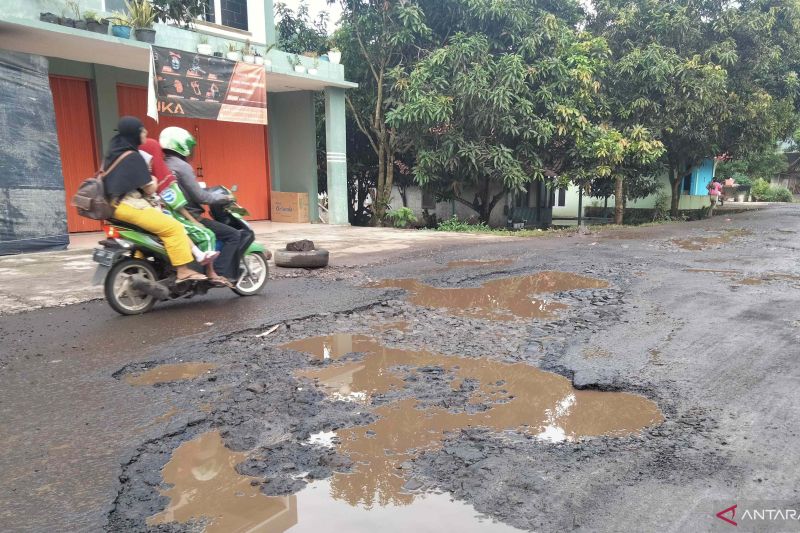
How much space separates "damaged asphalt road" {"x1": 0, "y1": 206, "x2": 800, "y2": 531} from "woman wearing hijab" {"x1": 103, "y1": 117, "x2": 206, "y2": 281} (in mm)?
706

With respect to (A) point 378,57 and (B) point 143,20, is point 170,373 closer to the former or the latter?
(B) point 143,20

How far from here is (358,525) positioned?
2.33 metres

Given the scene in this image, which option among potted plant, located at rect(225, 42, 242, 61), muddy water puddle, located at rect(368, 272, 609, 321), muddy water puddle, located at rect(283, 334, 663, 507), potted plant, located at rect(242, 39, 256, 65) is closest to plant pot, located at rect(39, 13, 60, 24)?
potted plant, located at rect(225, 42, 242, 61)

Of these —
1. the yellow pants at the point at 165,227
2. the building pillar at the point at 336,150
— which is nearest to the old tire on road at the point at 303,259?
the yellow pants at the point at 165,227

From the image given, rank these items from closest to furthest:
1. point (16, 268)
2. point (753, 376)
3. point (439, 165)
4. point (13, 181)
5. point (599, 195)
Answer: point (753, 376), point (16, 268), point (13, 181), point (439, 165), point (599, 195)

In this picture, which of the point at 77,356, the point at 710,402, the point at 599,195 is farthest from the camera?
the point at 599,195

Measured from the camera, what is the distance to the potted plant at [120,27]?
9336 millimetres

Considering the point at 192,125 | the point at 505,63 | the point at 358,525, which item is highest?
the point at 505,63

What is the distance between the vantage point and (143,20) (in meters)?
9.59

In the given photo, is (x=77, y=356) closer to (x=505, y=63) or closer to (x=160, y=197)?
(x=160, y=197)

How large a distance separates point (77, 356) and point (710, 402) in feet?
14.0

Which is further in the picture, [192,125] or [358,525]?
[192,125]

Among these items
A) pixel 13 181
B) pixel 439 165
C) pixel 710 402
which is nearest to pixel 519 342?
pixel 710 402

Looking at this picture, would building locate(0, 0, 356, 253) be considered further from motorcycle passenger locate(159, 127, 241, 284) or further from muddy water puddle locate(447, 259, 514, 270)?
muddy water puddle locate(447, 259, 514, 270)
